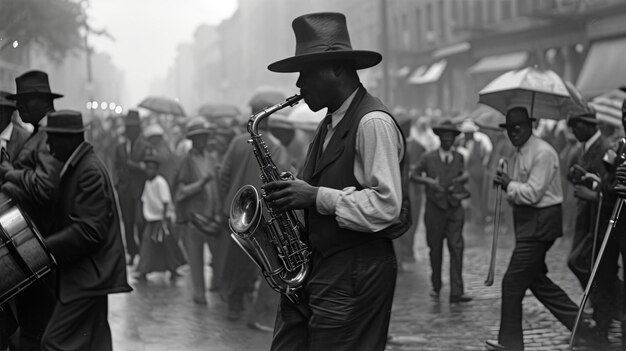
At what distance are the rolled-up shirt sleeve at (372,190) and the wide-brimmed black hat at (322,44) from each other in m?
0.31

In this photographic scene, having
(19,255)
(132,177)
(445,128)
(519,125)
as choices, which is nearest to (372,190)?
(19,255)

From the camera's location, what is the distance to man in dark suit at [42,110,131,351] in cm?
535

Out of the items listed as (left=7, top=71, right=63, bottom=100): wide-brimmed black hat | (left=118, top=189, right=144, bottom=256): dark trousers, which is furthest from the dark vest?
(left=118, top=189, right=144, bottom=256): dark trousers

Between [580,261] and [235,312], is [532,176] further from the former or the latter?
[235,312]

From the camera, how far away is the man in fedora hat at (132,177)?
12.0 meters

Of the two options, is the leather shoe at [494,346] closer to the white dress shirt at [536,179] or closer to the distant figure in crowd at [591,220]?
the distant figure in crowd at [591,220]

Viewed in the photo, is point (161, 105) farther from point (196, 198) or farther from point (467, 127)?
point (467, 127)

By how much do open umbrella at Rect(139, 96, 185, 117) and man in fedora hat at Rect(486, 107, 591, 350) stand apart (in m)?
7.76

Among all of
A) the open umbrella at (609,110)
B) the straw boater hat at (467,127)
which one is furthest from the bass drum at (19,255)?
the straw boater hat at (467,127)

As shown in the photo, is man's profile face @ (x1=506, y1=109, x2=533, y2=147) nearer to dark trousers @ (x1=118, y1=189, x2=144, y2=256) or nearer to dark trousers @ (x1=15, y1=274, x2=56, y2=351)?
dark trousers @ (x1=15, y1=274, x2=56, y2=351)

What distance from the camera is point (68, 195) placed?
554 centimetres

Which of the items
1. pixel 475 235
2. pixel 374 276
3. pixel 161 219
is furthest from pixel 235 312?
pixel 475 235

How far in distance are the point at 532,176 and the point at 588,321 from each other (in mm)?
1754

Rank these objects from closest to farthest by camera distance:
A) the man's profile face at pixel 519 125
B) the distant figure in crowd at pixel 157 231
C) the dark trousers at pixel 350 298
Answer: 1. the dark trousers at pixel 350 298
2. the man's profile face at pixel 519 125
3. the distant figure in crowd at pixel 157 231
